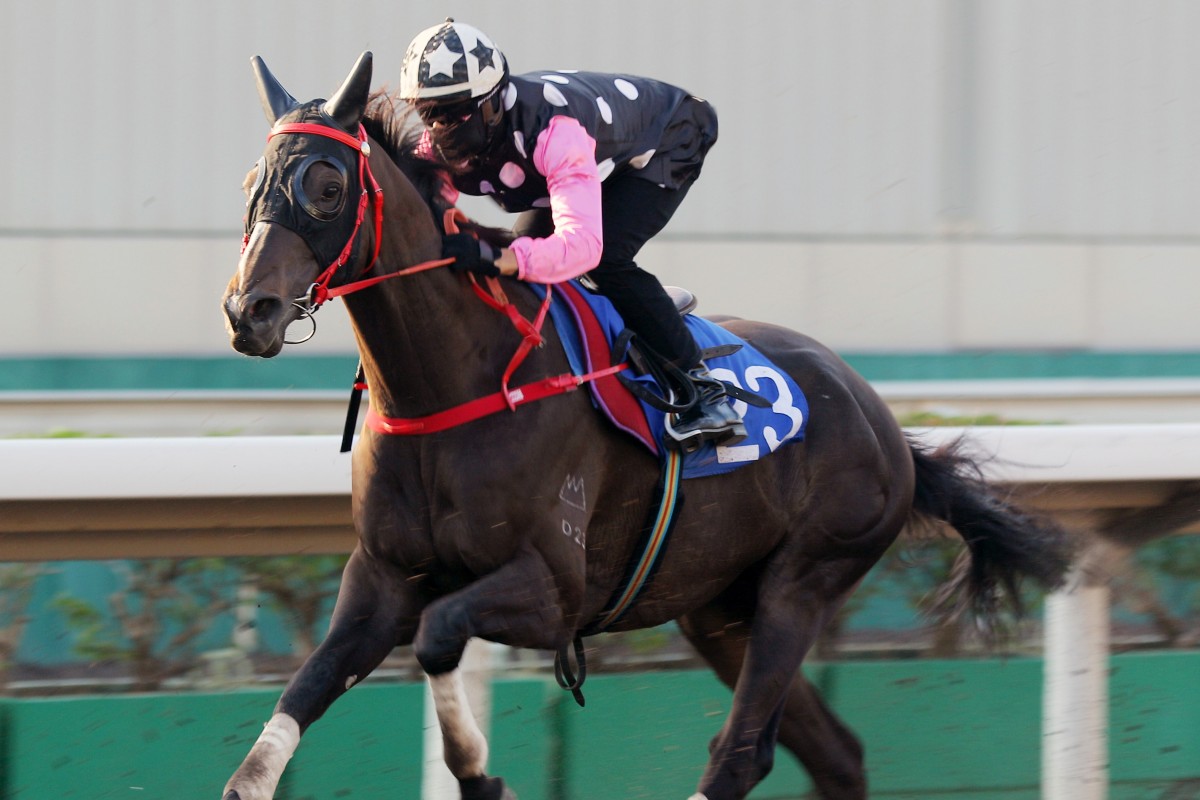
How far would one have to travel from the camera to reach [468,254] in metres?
2.91

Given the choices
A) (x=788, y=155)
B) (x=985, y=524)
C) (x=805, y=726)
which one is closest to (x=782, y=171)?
(x=788, y=155)

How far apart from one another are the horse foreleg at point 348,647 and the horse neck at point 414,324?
0.35m

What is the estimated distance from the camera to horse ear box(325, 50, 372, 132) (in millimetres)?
2725

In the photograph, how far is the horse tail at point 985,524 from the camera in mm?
3912

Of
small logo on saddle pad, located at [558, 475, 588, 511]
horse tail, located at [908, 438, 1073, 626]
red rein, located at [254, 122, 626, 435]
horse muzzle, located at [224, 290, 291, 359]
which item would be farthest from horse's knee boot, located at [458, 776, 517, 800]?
horse tail, located at [908, 438, 1073, 626]

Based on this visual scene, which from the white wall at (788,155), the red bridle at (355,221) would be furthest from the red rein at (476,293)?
the white wall at (788,155)

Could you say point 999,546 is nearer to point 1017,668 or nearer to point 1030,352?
point 1017,668

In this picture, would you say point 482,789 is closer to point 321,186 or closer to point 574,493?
point 574,493

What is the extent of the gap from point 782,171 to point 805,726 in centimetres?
A: 316

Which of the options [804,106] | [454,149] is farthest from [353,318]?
[804,106]

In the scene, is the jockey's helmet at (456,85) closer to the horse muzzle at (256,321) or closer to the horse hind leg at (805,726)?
the horse muzzle at (256,321)

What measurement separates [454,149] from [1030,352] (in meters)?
4.00

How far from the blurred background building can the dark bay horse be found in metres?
2.57

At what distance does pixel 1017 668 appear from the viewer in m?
4.41
